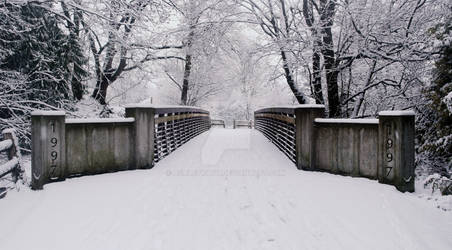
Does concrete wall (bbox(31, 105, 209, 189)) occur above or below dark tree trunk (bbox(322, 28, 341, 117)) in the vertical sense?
below

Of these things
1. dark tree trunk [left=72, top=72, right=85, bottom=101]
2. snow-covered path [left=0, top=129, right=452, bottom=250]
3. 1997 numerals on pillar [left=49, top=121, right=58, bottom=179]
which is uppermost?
dark tree trunk [left=72, top=72, right=85, bottom=101]

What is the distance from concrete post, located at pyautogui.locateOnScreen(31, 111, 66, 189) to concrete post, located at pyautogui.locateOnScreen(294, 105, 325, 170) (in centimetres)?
442

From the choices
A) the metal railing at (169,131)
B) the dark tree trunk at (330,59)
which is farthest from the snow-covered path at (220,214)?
the dark tree trunk at (330,59)

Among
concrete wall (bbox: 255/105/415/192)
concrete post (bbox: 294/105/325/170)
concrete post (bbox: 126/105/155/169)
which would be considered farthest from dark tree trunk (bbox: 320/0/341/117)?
concrete post (bbox: 126/105/155/169)

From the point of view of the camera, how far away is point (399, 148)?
17.0 feet

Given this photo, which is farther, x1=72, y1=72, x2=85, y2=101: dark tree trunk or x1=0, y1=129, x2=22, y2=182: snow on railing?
x1=72, y1=72, x2=85, y2=101: dark tree trunk

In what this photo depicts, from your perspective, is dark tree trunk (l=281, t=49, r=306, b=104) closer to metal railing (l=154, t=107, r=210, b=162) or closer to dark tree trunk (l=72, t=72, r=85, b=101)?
metal railing (l=154, t=107, r=210, b=162)

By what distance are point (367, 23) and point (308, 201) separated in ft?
17.5

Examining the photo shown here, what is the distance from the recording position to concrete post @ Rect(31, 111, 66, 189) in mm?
5246

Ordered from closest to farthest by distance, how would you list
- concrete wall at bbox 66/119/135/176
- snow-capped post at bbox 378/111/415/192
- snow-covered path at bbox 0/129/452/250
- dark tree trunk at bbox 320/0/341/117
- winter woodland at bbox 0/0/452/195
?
snow-covered path at bbox 0/129/452/250 < snow-capped post at bbox 378/111/415/192 < concrete wall at bbox 66/119/135/176 < winter woodland at bbox 0/0/452/195 < dark tree trunk at bbox 320/0/341/117

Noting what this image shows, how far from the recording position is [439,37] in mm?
5414

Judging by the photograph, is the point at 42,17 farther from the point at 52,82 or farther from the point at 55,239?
the point at 55,239

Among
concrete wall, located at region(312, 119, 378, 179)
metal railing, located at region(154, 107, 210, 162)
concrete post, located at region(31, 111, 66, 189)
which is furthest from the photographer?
metal railing, located at region(154, 107, 210, 162)

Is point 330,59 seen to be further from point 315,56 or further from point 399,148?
point 399,148
